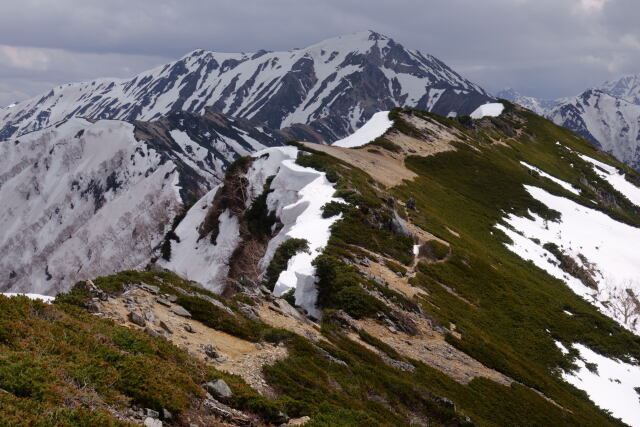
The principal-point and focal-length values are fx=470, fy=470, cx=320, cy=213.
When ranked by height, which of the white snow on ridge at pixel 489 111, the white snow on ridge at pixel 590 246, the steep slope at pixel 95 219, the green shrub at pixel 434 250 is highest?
the white snow on ridge at pixel 489 111

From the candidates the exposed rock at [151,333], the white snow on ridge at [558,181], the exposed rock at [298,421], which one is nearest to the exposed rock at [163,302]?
the exposed rock at [151,333]

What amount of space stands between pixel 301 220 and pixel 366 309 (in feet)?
51.0

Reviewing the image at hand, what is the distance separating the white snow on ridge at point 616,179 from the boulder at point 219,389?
108404 mm

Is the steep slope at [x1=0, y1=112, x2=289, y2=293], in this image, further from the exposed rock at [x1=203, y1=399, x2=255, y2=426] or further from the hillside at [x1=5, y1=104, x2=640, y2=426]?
the exposed rock at [x1=203, y1=399, x2=255, y2=426]

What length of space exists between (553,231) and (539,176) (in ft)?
81.1

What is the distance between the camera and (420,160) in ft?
249

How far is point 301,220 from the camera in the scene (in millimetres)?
41156

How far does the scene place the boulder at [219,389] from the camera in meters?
13.0

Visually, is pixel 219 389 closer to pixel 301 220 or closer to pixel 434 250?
pixel 301 220

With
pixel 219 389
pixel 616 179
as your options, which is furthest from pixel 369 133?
pixel 219 389

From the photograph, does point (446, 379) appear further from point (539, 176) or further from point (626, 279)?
point (539, 176)

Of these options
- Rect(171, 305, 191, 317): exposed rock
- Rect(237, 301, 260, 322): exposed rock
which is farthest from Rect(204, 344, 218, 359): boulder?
Rect(237, 301, 260, 322): exposed rock

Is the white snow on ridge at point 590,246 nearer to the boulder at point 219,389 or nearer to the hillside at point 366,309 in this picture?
the hillside at point 366,309

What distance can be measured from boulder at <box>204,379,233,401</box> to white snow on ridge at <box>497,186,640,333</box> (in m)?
48.4
